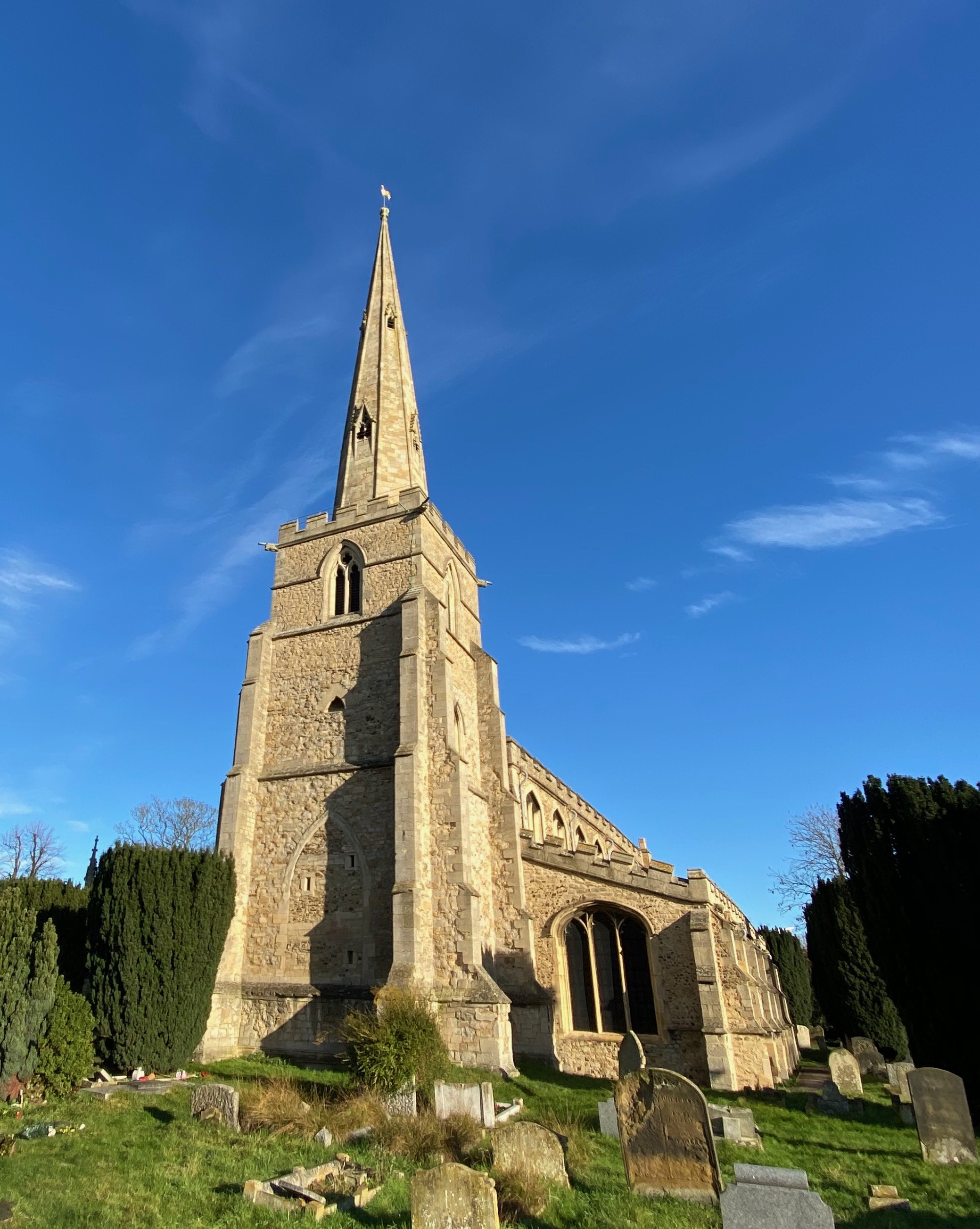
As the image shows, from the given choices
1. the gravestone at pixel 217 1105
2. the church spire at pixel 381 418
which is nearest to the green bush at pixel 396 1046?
the gravestone at pixel 217 1105

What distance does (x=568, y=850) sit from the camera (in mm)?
17984

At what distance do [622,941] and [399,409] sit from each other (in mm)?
17592

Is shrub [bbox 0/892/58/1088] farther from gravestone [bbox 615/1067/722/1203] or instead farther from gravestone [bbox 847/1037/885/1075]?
gravestone [bbox 847/1037/885/1075]

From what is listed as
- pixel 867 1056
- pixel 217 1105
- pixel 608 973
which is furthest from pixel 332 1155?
pixel 867 1056

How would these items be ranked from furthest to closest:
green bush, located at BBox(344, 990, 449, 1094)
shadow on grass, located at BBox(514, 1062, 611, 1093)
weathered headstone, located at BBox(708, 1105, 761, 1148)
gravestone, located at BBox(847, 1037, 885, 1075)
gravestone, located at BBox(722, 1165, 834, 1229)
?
gravestone, located at BBox(847, 1037, 885, 1075) < shadow on grass, located at BBox(514, 1062, 611, 1093) < green bush, located at BBox(344, 990, 449, 1094) < weathered headstone, located at BBox(708, 1105, 761, 1148) < gravestone, located at BBox(722, 1165, 834, 1229)

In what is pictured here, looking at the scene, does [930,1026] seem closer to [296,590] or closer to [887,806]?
[887,806]

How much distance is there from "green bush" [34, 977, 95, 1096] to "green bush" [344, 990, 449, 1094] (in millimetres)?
4006

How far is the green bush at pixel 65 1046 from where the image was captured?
11.1 meters

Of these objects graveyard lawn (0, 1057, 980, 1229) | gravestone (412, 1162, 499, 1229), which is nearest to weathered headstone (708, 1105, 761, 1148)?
graveyard lawn (0, 1057, 980, 1229)

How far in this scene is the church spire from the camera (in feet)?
76.5

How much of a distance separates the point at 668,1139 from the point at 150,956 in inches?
399

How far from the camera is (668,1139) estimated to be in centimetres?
724

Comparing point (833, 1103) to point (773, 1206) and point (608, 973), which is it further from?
point (773, 1206)

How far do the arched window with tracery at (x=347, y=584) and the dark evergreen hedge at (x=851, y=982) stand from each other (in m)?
15.7
